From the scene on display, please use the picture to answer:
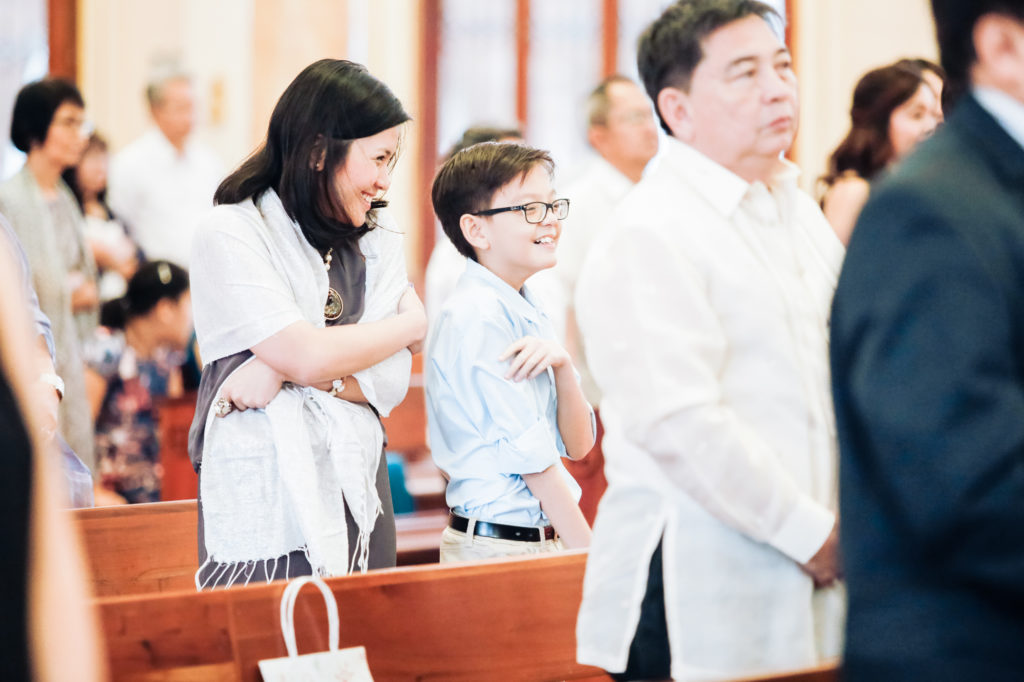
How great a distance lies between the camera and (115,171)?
729 cm

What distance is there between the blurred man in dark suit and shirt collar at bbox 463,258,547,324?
5.02ft

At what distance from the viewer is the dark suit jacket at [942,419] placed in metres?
1.14

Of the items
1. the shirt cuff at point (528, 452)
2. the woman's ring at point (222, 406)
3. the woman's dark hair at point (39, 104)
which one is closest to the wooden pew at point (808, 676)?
the shirt cuff at point (528, 452)

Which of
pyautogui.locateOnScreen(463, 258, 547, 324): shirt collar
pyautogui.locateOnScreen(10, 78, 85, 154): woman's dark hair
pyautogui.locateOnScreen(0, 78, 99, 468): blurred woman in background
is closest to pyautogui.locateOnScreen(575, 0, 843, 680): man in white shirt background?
pyautogui.locateOnScreen(463, 258, 547, 324): shirt collar

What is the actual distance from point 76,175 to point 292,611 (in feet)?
13.2

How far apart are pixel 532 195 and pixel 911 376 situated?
66.5 inches

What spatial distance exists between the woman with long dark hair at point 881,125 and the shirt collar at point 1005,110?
2.17 m

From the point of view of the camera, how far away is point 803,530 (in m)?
1.68

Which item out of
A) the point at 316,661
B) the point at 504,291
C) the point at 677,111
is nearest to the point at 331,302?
the point at 504,291

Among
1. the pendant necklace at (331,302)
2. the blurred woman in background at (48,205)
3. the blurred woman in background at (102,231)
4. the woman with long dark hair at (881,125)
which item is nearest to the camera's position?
the pendant necklace at (331,302)

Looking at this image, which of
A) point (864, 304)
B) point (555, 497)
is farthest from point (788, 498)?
point (555, 497)

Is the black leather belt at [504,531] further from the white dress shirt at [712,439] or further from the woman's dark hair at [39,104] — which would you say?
the woman's dark hair at [39,104]

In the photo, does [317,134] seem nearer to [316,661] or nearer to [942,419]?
[316,661]

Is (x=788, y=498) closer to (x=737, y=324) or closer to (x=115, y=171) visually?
(x=737, y=324)
